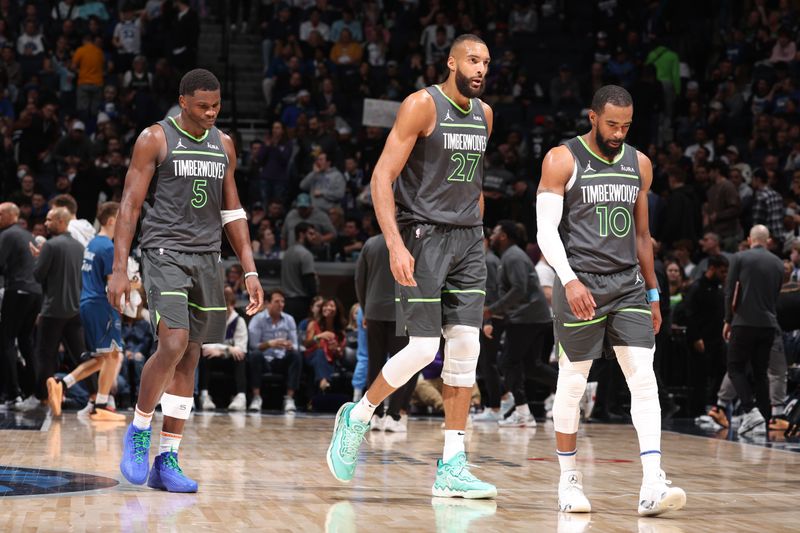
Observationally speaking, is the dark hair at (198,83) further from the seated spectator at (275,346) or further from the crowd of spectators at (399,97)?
the crowd of spectators at (399,97)

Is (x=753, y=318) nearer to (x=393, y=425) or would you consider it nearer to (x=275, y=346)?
(x=393, y=425)

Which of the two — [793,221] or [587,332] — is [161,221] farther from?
[793,221]

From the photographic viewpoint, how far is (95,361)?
1109cm

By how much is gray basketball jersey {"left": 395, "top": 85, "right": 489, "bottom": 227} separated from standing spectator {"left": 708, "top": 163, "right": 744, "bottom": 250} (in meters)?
9.94

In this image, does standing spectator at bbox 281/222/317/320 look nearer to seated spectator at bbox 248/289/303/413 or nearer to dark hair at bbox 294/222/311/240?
dark hair at bbox 294/222/311/240

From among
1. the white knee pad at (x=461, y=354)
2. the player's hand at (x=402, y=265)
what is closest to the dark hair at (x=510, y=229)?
the white knee pad at (x=461, y=354)

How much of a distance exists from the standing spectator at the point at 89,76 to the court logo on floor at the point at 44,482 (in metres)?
12.9

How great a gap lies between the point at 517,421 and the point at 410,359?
5.47 m

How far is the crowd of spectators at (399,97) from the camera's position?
51.9 ft

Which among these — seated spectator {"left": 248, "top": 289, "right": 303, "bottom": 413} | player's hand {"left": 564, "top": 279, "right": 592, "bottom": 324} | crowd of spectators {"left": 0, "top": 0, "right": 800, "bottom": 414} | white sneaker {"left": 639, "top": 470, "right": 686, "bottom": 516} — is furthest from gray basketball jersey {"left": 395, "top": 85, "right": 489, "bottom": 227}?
crowd of spectators {"left": 0, "top": 0, "right": 800, "bottom": 414}

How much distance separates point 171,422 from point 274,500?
0.73 m

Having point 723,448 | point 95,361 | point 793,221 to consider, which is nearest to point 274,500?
point 723,448

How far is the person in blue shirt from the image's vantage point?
35.2 feet

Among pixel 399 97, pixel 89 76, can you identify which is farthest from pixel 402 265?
pixel 89 76
